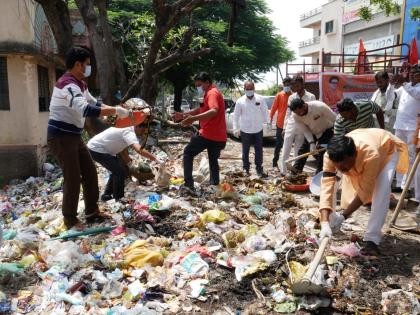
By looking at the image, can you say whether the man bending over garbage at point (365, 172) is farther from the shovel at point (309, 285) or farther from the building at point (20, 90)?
the building at point (20, 90)

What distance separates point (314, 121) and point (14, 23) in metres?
5.61

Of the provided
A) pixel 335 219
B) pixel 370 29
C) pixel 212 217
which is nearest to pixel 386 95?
pixel 335 219

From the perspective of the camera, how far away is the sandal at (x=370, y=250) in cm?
370

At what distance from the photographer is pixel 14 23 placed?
756 centimetres

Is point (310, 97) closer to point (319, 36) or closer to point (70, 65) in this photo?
point (70, 65)

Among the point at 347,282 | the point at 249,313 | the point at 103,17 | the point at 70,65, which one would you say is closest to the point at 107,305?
the point at 249,313

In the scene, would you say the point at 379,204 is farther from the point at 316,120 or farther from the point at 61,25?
the point at 61,25

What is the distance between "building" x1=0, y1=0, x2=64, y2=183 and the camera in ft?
24.8

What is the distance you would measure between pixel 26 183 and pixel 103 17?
137 inches

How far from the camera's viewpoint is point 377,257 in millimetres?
3680

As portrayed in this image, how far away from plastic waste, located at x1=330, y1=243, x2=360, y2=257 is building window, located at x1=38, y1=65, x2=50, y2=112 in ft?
23.5

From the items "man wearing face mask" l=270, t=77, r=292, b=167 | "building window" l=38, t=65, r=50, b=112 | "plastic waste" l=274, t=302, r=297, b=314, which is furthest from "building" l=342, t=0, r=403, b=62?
"plastic waste" l=274, t=302, r=297, b=314

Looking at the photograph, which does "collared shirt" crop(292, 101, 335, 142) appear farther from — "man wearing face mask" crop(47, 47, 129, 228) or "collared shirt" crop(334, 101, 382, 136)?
"man wearing face mask" crop(47, 47, 129, 228)

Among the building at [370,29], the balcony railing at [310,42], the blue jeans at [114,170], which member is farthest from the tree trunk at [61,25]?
the balcony railing at [310,42]
